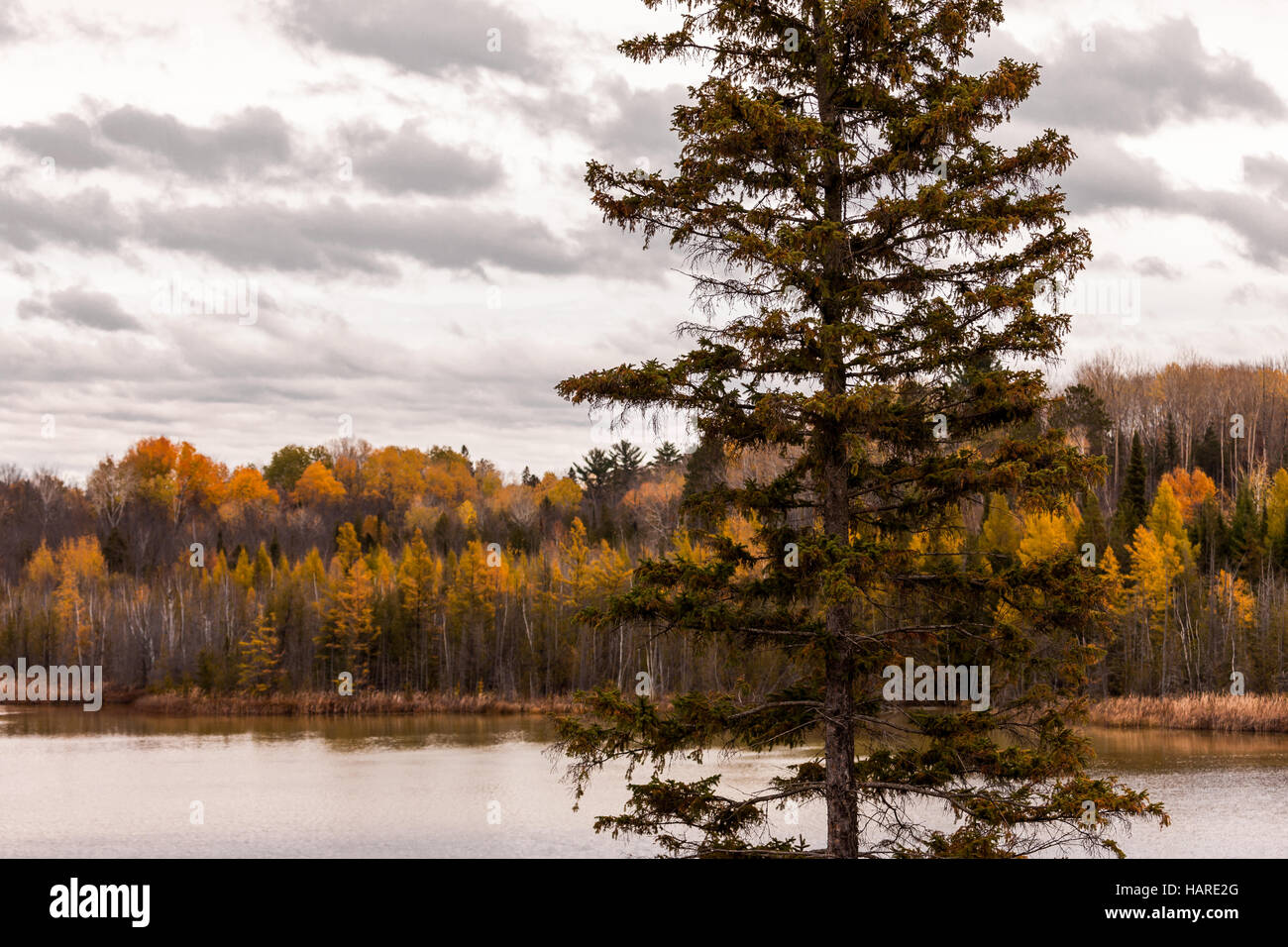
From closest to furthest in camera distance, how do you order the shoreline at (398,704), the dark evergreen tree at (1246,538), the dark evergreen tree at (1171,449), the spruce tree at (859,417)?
the spruce tree at (859,417) < the shoreline at (398,704) < the dark evergreen tree at (1246,538) < the dark evergreen tree at (1171,449)

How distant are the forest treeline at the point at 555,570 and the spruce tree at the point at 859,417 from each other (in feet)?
2.26

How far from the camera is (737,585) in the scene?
44.7 feet

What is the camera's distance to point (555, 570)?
6925 cm

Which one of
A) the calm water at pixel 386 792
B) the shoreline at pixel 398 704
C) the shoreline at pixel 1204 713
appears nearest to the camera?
the calm water at pixel 386 792

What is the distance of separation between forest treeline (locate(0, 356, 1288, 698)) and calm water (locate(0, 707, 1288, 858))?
582 centimetres

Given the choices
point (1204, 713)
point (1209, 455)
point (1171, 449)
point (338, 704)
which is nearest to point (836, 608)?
point (1204, 713)

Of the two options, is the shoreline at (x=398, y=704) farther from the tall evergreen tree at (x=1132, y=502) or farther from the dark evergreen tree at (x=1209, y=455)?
the dark evergreen tree at (x=1209, y=455)

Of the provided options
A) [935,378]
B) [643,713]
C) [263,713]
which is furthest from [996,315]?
[263,713]

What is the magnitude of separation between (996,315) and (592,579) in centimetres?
Result: 5377

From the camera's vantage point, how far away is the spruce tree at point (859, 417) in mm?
12422

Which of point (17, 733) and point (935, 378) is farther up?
point (935, 378)

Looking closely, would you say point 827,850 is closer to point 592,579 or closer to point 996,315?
point 996,315

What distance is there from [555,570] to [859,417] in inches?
2268

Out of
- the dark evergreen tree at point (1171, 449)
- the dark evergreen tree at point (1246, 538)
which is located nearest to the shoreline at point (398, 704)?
the dark evergreen tree at point (1246, 538)
